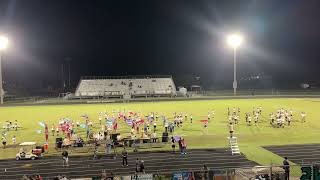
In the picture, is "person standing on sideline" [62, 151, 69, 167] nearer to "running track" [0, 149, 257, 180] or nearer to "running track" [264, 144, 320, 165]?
"running track" [0, 149, 257, 180]

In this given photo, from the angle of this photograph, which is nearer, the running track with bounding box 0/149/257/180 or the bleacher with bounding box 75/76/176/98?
the running track with bounding box 0/149/257/180

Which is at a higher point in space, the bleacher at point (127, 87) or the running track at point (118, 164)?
the bleacher at point (127, 87)

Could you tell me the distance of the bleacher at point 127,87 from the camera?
256ft

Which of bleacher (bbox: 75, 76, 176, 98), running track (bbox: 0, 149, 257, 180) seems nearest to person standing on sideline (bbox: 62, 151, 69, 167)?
running track (bbox: 0, 149, 257, 180)

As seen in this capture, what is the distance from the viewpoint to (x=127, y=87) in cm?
8406

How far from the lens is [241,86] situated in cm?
9331

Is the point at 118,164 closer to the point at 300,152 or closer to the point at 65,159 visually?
the point at 65,159

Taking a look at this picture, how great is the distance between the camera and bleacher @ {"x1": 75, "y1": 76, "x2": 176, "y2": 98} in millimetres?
78062

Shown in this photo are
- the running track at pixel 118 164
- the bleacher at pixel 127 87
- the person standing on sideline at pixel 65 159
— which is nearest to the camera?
the running track at pixel 118 164

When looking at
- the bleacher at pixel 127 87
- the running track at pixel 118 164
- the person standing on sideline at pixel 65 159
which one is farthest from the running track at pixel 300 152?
the bleacher at pixel 127 87

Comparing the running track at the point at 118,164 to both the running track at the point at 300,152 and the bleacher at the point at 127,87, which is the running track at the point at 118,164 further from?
the bleacher at the point at 127,87

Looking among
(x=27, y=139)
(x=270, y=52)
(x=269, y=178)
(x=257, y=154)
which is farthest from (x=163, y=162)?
(x=270, y=52)

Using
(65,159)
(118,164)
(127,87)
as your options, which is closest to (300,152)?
(118,164)

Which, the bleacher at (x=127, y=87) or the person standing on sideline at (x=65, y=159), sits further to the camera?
the bleacher at (x=127, y=87)
